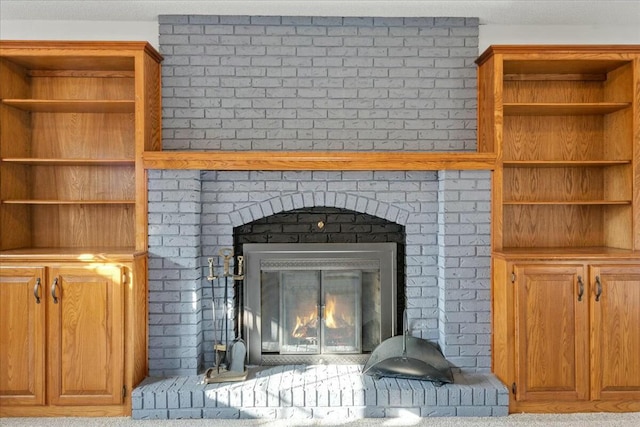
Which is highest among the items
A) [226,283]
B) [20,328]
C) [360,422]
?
[226,283]

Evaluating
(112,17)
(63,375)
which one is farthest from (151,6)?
(63,375)

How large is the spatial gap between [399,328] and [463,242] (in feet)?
2.41

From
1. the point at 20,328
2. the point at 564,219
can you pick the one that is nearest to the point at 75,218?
the point at 20,328

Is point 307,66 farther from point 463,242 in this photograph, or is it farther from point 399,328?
point 399,328

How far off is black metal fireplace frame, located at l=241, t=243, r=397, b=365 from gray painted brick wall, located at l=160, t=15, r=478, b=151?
64 cm

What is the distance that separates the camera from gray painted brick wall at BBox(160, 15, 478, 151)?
3408 mm

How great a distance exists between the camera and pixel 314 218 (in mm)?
3508

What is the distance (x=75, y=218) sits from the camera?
3.50m

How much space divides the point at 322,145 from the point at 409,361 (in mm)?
1433

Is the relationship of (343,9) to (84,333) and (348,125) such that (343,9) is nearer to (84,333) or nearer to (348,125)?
(348,125)

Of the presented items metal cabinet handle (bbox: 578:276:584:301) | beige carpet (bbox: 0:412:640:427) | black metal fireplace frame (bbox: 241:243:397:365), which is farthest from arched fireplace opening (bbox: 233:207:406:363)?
metal cabinet handle (bbox: 578:276:584:301)

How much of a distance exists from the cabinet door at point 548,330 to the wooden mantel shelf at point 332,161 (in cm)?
70

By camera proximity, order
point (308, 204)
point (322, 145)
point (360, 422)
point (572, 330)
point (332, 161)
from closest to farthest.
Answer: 1. point (360, 422)
2. point (572, 330)
3. point (332, 161)
4. point (308, 204)
5. point (322, 145)

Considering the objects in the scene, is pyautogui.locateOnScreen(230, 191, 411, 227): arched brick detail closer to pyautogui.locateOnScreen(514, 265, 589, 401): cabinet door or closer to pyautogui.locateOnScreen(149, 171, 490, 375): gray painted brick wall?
pyautogui.locateOnScreen(149, 171, 490, 375): gray painted brick wall
